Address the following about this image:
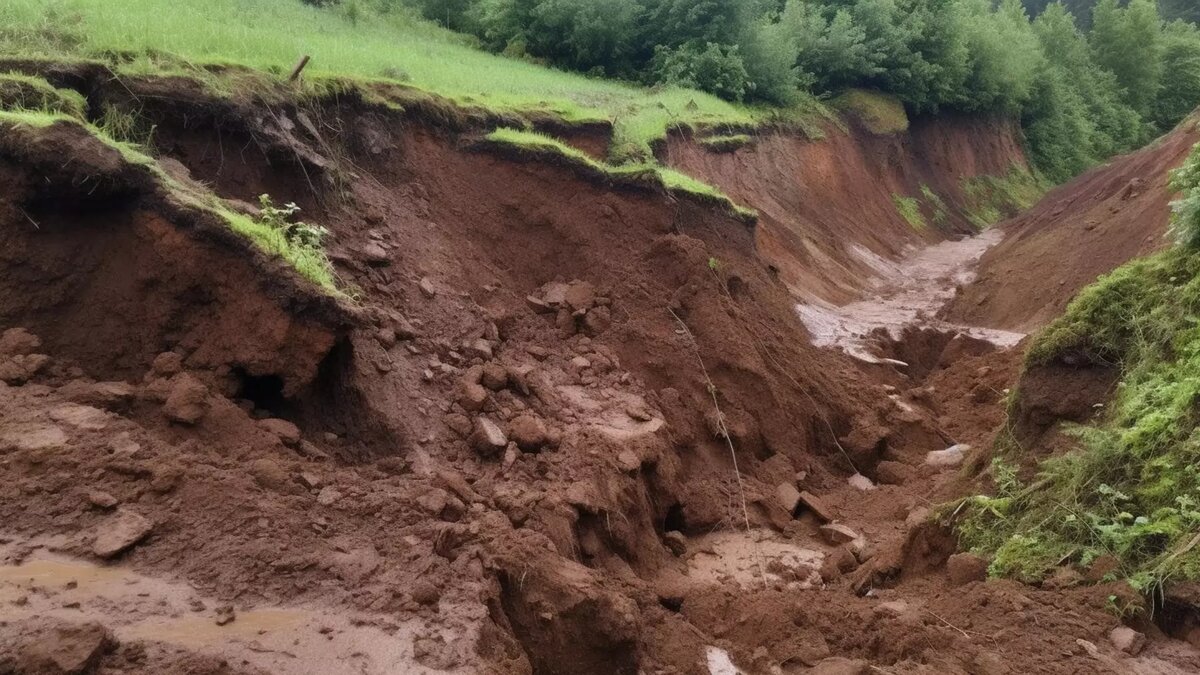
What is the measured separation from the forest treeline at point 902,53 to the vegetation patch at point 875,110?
0.46 metres

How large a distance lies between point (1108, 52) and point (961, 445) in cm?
3964

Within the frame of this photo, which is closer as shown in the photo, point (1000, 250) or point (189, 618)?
point (189, 618)

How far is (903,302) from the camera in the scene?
14.7m

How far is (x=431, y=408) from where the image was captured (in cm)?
577

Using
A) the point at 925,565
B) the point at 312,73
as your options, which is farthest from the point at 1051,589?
the point at 312,73

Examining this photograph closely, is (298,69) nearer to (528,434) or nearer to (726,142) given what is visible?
(528,434)

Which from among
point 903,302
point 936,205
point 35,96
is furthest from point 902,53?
point 35,96

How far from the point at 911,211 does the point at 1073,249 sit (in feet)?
30.3

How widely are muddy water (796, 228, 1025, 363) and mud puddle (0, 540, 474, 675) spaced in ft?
24.8

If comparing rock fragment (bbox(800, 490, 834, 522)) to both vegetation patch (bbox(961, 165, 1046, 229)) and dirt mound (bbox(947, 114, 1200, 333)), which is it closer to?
dirt mound (bbox(947, 114, 1200, 333))

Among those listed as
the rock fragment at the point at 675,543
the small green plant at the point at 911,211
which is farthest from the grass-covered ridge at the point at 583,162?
the small green plant at the point at 911,211

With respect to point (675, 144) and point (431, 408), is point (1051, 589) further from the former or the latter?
point (675, 144)

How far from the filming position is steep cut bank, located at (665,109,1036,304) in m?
14.3

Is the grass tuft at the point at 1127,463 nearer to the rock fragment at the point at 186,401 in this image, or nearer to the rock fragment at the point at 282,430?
the rock fragment at the point at 282,430
